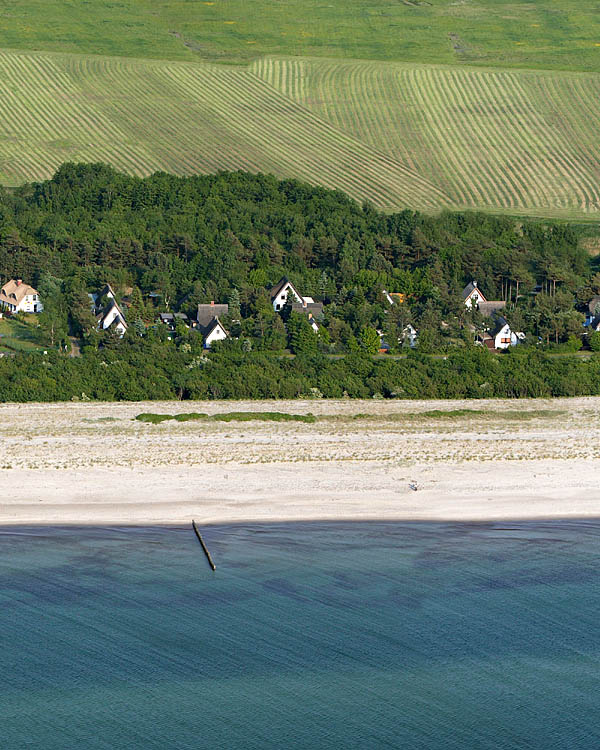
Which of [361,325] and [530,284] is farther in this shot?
[530,284]

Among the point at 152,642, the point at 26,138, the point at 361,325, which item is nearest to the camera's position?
the point at 152,642

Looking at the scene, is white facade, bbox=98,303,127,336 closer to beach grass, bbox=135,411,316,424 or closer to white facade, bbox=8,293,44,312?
white facade, bbox=8,293,44,312

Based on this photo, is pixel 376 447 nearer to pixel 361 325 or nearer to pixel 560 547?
pixel 560 547

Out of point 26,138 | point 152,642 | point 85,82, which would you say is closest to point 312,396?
point 152,642

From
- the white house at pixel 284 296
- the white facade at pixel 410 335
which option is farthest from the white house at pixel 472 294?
the white house at pixel 284 296

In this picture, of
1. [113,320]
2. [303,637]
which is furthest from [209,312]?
[303,637]

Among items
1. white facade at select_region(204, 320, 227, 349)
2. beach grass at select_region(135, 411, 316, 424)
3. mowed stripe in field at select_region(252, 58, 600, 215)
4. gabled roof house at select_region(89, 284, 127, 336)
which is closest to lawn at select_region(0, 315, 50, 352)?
gabled roof house at select_region(89, 284, 127, 336)

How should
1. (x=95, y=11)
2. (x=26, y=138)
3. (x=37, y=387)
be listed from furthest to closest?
(x=95, y=11)
(x=26, y=138)
(x=37, y=387)
